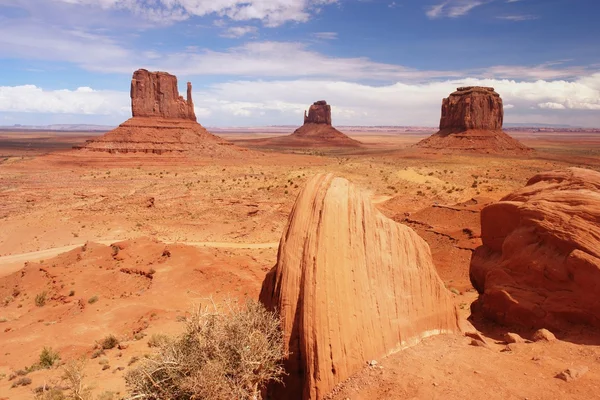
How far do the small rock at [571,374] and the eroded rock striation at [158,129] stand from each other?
68.8m

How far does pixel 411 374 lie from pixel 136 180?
47623mm

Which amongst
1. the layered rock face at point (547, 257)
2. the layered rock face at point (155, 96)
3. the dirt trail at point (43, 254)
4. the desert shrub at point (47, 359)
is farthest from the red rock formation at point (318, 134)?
the desert shrub at point (47, 359)

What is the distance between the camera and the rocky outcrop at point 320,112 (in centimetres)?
14700

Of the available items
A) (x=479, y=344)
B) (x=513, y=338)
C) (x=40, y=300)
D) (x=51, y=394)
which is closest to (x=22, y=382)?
(x=51, y=394)

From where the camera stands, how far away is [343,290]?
7.20 meters

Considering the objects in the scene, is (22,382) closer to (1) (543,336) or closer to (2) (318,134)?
(1) (543,336)

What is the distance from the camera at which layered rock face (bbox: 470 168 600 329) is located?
8641mm

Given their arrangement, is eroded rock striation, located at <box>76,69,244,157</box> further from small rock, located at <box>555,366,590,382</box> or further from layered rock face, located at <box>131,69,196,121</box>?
small rock, located at <box>555,366,590,382</box>

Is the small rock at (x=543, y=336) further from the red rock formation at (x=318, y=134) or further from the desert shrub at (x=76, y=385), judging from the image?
the red rock formation at (x=318, y=134)

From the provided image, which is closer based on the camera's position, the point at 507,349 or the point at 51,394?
the point at 507,349

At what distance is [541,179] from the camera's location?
11734 millimetres

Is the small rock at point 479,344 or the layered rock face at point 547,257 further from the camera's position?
the layered rock face at point 547,257

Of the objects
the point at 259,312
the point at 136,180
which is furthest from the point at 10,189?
the point at 259,312

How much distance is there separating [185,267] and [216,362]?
40.5 feet
